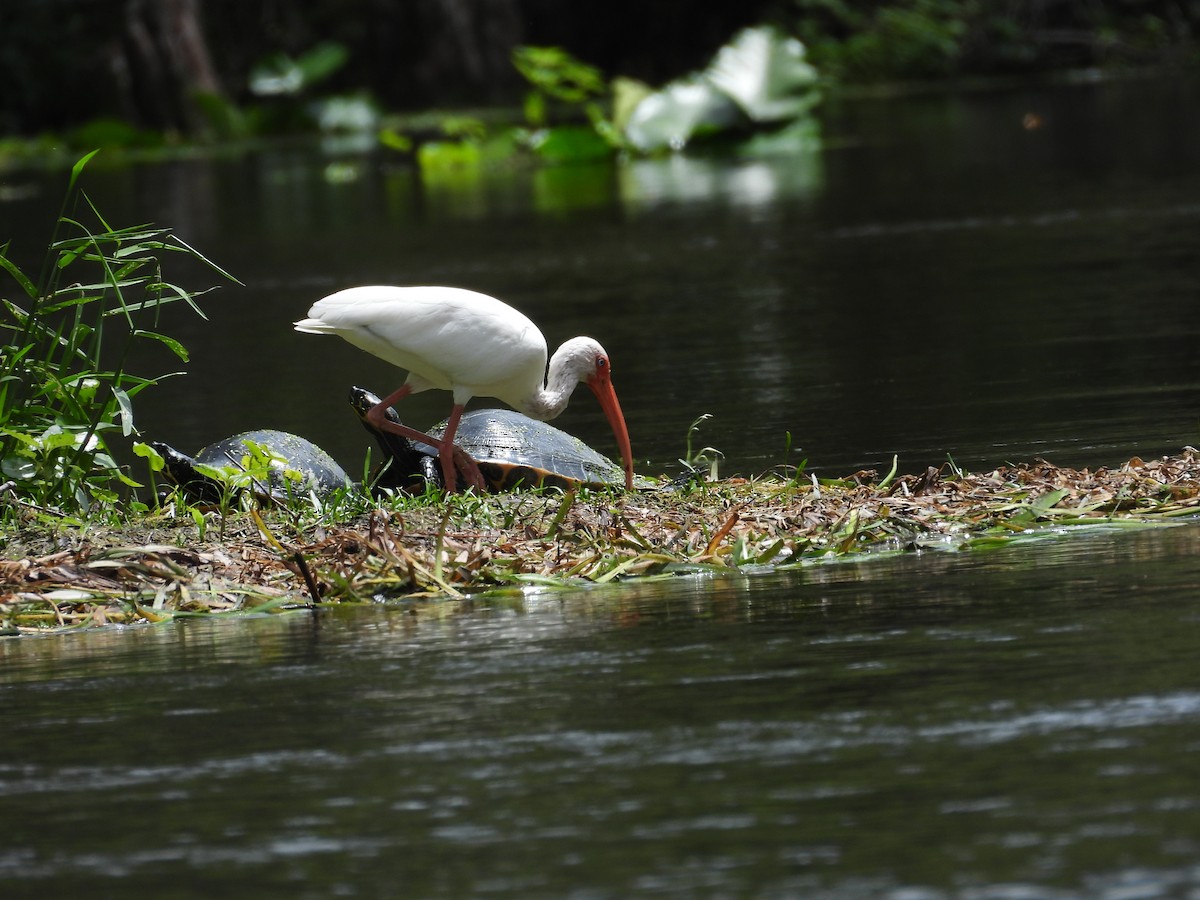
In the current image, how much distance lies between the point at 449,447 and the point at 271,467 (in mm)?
807


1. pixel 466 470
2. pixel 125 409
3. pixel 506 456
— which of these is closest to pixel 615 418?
pixel 506 456

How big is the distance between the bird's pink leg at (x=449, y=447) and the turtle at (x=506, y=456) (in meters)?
0.06

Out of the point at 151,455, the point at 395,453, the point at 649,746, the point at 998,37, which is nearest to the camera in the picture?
the point at 649,746

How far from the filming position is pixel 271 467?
7.61m

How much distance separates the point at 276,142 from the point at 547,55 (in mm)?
12905

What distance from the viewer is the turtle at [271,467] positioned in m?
7.61

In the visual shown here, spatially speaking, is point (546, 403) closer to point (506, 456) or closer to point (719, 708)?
point (506, 456)

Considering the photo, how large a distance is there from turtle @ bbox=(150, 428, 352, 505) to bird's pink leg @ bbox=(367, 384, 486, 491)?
39cm

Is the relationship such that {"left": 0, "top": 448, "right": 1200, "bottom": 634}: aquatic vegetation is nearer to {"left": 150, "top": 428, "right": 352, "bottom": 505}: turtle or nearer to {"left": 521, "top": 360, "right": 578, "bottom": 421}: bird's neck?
{"left": 150, "top": 428, "right": 352, "bottom": 505}: turtle

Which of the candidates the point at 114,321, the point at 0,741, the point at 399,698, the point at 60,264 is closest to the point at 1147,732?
the point at 399,698

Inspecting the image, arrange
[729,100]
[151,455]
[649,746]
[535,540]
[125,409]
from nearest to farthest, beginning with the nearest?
[649,746], [535,540], [125,409], [151,455], [729,100]

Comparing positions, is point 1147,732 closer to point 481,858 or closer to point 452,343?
point 481,858

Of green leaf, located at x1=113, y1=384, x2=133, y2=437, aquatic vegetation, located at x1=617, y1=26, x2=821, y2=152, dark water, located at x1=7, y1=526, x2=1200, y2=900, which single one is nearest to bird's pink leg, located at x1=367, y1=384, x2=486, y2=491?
green leaf, located at x1=113, y1=384, x2=133, y2=437

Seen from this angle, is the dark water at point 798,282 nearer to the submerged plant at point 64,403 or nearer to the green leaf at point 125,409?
the submerged plant at point 64,403
